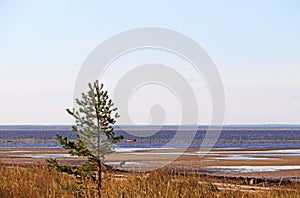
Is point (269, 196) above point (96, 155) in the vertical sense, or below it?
below

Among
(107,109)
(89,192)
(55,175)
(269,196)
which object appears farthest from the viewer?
(55,175)

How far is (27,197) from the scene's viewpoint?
12883 millimetres

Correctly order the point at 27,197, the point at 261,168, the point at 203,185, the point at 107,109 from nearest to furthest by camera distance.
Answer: the point at 107,109 < the point at 27,197 < the point at 203,185 < the point at 261,168

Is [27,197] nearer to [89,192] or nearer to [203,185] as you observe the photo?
[89,192]

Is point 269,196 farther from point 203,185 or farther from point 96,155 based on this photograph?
point 96,155

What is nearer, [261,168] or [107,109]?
[107,109]

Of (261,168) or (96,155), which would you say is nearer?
(96,155)

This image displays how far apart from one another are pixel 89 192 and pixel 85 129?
134 centimetres

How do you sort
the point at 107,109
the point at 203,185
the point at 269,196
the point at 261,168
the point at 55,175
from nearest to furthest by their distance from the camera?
the point at 107,109 < the point at 269,196 < the point at 203,185 < the point at 55,175 < the point at 261,168

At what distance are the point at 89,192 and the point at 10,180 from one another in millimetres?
3543

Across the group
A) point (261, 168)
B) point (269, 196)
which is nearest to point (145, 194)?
point (269, 196)

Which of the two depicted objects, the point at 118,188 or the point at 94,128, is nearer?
the point at 94,128

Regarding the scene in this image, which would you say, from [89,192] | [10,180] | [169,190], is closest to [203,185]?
[169,190]

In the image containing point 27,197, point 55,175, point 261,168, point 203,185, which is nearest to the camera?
point 27,197
